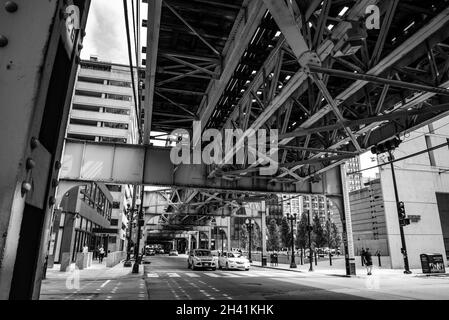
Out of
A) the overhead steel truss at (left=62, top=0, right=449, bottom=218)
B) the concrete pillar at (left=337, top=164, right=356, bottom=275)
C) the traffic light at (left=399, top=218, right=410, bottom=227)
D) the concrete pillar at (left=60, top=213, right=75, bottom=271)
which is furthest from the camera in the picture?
the concrete pillar at (left=60, top=213, right=75, bottom=271)

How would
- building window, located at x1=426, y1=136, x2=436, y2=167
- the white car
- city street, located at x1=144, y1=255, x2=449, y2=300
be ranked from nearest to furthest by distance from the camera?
city street, located at x1=144, y1=255, x2=449, y2=300 < the white car < building window, located at x1=426, y1=136, x2=436, y2=167

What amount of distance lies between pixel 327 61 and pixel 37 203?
810 cm

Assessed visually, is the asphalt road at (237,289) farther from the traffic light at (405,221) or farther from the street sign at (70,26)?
the street sign at (70,26)

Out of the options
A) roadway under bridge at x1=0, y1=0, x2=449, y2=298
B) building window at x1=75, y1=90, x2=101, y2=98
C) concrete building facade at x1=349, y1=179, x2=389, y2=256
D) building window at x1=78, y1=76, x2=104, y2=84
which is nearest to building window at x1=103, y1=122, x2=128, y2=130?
building window at x1=75, y1=90, x2=101, y2=98

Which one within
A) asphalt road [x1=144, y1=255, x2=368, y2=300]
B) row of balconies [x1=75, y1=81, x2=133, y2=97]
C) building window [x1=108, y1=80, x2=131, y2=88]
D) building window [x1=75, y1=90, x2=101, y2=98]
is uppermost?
building window [x1=108, y1=80, x2=131, y2=88]

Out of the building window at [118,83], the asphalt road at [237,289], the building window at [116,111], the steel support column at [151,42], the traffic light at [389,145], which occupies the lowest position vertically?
→ the asphalt road at [237,289]

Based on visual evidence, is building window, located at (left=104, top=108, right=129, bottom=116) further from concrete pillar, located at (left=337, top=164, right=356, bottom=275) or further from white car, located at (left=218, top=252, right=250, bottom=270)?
concrete pillar, located at (left=337, top=164, right=356, bottom=275)

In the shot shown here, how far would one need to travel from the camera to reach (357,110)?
13.6 metres

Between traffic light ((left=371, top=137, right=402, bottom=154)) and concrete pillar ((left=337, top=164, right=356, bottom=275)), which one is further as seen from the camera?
concrete pillar ((left=337, top=164, right=356, bottom=275))

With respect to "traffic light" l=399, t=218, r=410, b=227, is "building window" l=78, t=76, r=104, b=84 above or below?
above

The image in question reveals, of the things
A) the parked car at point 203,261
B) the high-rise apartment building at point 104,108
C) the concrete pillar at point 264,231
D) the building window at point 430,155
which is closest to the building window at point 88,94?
the high-rise apartment building at point 104,108

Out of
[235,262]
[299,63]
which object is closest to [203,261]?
[235,262]

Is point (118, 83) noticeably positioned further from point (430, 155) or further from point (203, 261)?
point (430, 155)

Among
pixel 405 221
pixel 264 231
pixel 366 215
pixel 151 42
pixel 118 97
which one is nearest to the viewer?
pixel 151 42
